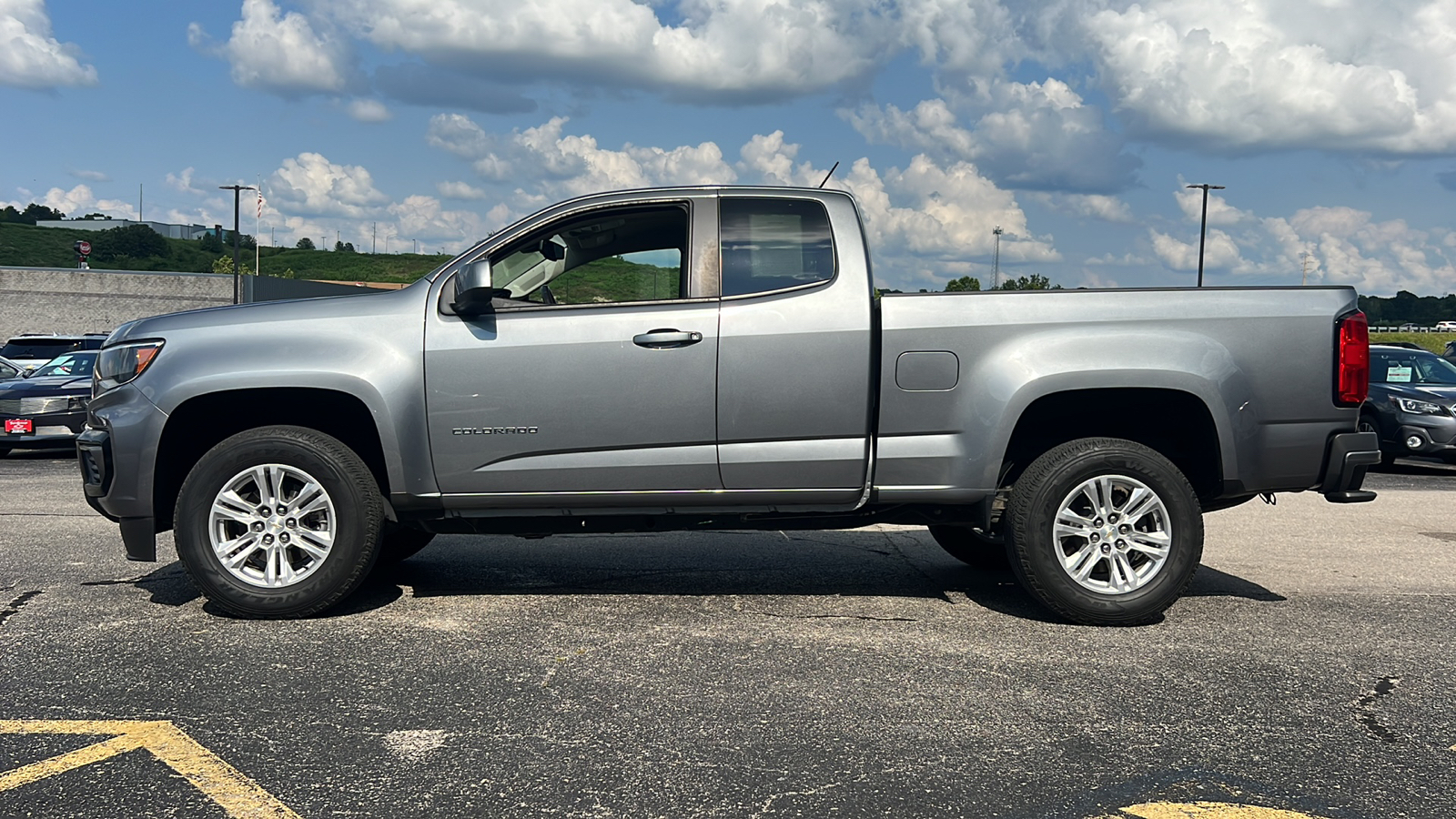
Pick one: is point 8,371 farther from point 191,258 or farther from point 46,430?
point 191,258

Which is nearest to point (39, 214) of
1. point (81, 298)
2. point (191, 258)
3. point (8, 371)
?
point (191, 258)

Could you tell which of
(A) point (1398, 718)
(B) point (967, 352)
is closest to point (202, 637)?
(B) point (967, 352)

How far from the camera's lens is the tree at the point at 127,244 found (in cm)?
13050

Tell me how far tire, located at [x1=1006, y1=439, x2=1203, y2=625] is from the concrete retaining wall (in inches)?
2170

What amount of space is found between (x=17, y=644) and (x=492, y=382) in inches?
87.8

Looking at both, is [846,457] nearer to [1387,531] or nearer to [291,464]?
[291,464]

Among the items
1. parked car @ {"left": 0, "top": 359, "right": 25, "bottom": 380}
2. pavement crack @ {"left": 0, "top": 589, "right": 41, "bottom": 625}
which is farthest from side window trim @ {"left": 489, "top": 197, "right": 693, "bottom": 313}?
parked car @ {"left": 0, "top": 359, "right": 25, "bottom": 380}

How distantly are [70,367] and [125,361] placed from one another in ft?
38.3

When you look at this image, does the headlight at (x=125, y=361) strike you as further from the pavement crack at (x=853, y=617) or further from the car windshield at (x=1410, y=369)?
the car windshield at (x=1410, y=369)

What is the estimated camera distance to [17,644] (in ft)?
15.9

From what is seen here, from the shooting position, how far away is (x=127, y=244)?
13188cm

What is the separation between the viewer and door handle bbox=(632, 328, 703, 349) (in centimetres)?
529

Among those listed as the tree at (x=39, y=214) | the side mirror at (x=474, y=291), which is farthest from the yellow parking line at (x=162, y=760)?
the tree at (x=39, y=214)

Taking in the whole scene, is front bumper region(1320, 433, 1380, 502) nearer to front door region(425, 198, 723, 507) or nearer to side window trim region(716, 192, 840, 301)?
side window trim region(716, 192, 840, 301)
